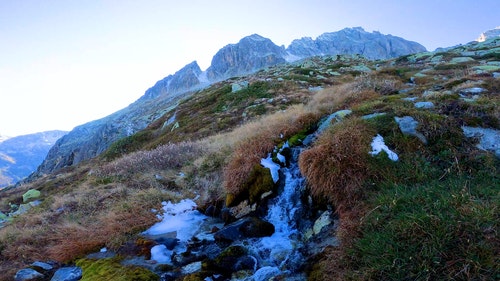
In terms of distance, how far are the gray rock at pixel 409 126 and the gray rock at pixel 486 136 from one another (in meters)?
0.92

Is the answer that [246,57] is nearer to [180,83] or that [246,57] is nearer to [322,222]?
[180,83]

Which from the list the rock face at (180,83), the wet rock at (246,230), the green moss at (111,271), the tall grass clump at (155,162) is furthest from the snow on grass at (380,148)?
the rock face at (180,83)

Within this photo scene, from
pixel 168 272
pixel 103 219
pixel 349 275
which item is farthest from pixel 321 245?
pixel 103 219

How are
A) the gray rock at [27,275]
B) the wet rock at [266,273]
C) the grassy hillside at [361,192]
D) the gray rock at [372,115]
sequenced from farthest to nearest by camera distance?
the gray rock at [372,115] → the gray rock at [27,275] → the wet rock at [266,273] → the grassy hillside at [361,192]

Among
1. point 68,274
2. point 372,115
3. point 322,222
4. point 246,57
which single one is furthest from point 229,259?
point 246,57

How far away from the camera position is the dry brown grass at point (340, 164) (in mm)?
5832

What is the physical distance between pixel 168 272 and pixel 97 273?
1459 mm

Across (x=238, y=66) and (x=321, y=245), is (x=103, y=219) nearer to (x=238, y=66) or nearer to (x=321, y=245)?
(x=321, y=245)

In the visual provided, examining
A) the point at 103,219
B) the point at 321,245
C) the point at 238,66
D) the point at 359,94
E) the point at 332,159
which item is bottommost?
the point at 321,245

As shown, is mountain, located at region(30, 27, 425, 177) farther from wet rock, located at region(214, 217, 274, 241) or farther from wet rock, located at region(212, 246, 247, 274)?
wet rock, located at region(212, 246, 247, 274)

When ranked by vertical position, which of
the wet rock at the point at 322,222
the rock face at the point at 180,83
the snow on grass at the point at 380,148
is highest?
the rock face at the point at 180,83

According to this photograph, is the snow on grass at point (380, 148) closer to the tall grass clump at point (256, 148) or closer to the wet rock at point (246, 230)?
the wet rock at point (246, 230)

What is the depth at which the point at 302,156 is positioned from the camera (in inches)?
280

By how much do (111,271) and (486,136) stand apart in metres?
Result: 8.32
